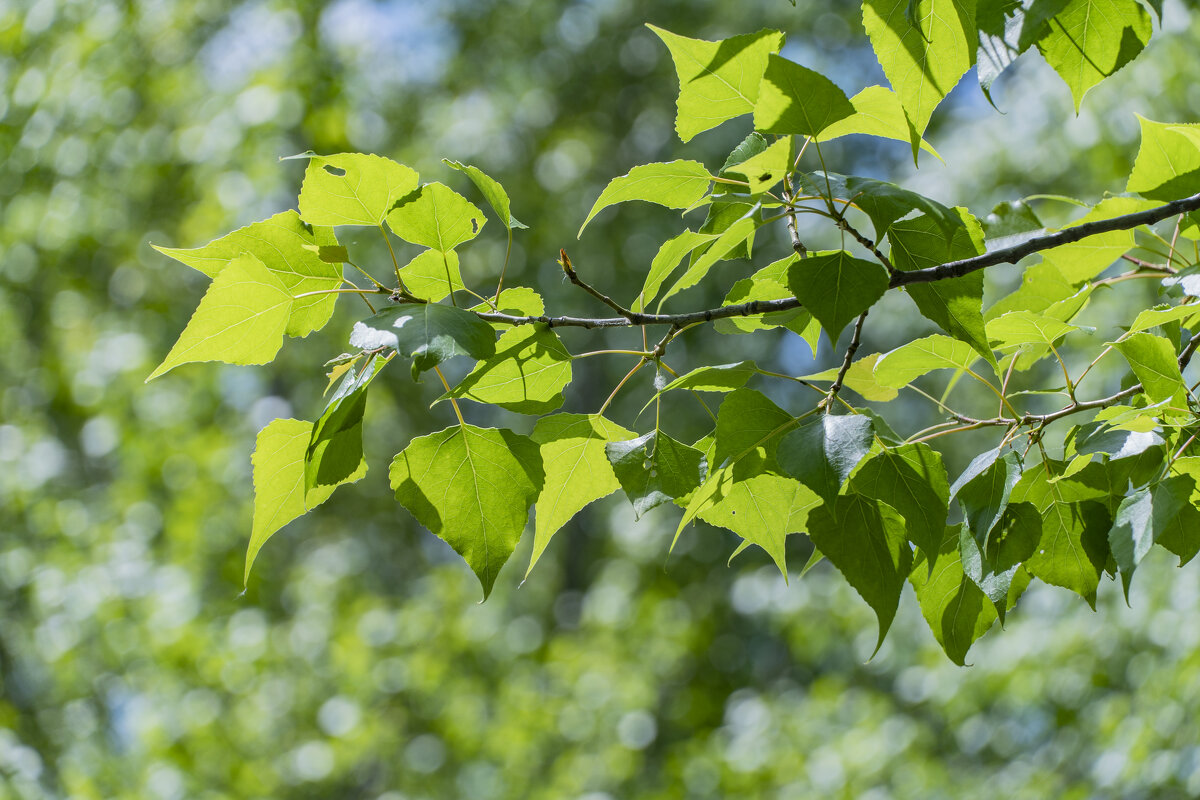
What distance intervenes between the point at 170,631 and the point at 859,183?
7.87ft

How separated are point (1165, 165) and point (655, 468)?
37 centimetres

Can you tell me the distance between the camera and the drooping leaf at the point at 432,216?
54 centimetres

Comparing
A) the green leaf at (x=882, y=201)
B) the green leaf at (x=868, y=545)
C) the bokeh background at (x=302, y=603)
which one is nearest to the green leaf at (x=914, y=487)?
the green leaf at (x=868, y=545)

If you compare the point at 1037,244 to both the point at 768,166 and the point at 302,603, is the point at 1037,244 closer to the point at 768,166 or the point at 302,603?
the point at 768,166

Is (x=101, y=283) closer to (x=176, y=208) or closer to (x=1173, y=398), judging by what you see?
(x=176, y=208)

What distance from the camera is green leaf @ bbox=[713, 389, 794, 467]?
0.48m

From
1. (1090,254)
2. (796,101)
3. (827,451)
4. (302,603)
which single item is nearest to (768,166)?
(796,101)

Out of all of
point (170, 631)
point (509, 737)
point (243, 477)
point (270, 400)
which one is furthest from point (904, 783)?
point (270, 400)

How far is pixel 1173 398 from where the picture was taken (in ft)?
1.59

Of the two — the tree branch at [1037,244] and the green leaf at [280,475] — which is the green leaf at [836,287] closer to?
the tree branch at [1037,244]

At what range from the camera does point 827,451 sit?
442 millimetres

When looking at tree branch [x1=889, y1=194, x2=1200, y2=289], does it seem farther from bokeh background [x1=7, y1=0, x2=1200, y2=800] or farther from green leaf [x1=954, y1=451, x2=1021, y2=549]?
bokeh background [x1=7, y1=0, x2=1200, y2=800]

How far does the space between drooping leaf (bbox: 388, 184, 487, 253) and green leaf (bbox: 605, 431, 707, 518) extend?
153 mm

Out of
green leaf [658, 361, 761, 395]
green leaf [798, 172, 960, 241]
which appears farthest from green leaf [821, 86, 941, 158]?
green leaf [658, 361, 761, 395]
